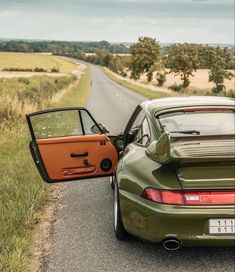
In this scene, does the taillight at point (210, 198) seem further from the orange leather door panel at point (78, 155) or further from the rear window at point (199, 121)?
the orange leather door panel at point (78, 155)

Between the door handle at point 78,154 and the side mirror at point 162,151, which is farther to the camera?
the door handle at point 78,154

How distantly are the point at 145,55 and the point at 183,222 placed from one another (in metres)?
77.7

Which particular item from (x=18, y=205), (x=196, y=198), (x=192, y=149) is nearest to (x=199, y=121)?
(x=192, y=149)

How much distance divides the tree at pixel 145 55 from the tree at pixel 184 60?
336 inches

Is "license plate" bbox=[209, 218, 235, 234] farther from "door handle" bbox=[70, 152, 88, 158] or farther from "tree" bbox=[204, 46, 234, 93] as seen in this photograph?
"tree" bbox=[204, 46, 234, 93]

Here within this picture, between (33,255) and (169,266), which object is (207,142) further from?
(33,255)

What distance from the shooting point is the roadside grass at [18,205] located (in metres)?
4.33

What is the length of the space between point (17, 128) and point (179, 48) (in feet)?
192

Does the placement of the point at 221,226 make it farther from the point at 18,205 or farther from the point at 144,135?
the point at 18,205

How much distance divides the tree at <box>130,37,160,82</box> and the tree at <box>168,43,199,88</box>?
853 centimetres

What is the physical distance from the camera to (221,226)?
3869 mm

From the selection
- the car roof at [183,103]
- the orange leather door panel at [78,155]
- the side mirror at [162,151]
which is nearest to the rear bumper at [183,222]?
the side mirror at [162,151]

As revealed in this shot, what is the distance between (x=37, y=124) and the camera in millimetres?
7500

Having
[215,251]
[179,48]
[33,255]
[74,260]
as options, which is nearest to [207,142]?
[215,251]
